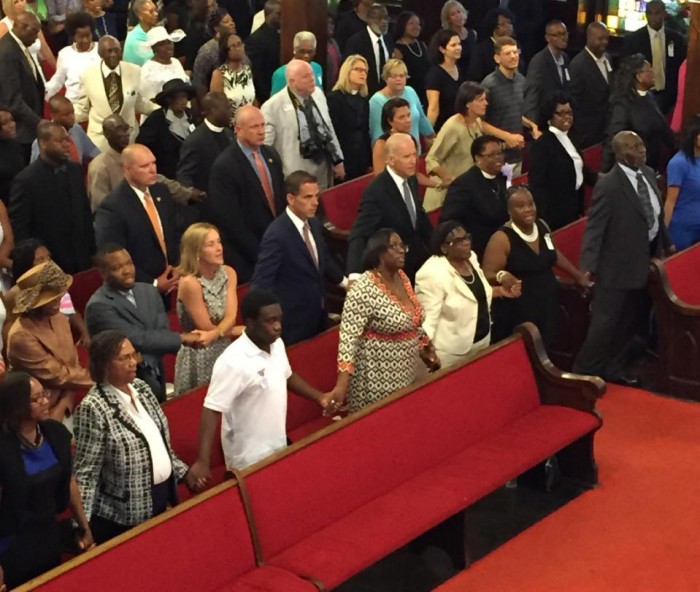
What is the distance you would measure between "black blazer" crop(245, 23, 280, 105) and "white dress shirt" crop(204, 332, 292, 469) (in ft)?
21.8

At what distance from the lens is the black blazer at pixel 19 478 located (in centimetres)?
539

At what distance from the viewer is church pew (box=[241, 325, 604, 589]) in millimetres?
6266

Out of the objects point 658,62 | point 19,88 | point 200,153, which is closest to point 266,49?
point 19,88

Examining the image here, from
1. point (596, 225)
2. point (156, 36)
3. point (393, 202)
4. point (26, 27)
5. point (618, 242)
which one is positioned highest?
Answer: point (26, 27)

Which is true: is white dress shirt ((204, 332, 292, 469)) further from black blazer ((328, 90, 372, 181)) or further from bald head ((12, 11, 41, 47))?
bald head ((12, 11, 41, 47))

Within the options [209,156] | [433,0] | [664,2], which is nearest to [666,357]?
→ [209,156]

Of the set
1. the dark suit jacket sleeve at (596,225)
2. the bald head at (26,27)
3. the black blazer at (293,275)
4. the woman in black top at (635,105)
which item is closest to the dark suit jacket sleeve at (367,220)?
the black blazer at (293,275)

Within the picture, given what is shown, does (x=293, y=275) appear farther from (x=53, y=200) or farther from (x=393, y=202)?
(x=53, y=200)

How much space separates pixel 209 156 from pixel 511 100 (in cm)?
281

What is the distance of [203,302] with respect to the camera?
23.7 ft

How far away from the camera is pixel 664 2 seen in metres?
14.1

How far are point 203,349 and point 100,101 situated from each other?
3.85m

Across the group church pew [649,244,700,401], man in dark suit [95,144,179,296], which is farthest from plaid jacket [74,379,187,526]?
church pew [649,244,700,401]

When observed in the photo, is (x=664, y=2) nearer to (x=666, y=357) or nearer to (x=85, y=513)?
(x=666, y=357)
